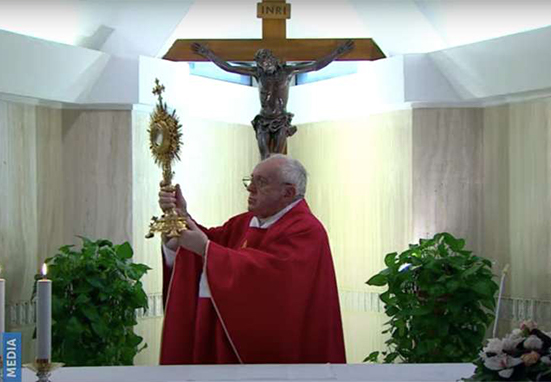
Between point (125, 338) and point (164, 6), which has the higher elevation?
point (164, 6)

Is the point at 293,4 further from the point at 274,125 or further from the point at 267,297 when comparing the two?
the point at 267,297

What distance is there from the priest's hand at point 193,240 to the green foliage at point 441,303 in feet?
6.74

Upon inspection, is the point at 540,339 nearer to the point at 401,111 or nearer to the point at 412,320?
the point at 412,320

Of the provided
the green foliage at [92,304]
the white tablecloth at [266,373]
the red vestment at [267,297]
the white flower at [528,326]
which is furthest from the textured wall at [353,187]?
the white flower at [528,326]

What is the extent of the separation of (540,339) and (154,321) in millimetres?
4384

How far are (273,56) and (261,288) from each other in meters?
2.25

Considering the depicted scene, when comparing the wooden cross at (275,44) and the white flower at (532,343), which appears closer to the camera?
the white flower at (532,343)

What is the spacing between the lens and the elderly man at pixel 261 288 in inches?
134

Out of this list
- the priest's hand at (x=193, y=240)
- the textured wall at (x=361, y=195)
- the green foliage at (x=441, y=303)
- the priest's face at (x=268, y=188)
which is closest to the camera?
the priest's hand at (x=193, y=240)

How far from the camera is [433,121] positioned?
19.5 ft

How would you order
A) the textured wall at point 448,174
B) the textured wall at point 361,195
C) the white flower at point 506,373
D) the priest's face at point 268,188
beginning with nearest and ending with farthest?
the white flower at point 506,373
the priest's face at point 268,188
the textured wall at point 448,174
the textured wall at point 361,195

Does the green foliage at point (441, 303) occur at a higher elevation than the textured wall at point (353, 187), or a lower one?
lower

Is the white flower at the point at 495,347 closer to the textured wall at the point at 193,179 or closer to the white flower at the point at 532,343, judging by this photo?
the white flower at the point at 532,343

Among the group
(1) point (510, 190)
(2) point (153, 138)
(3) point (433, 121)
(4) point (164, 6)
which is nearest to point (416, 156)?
(3) point (433, 121)
